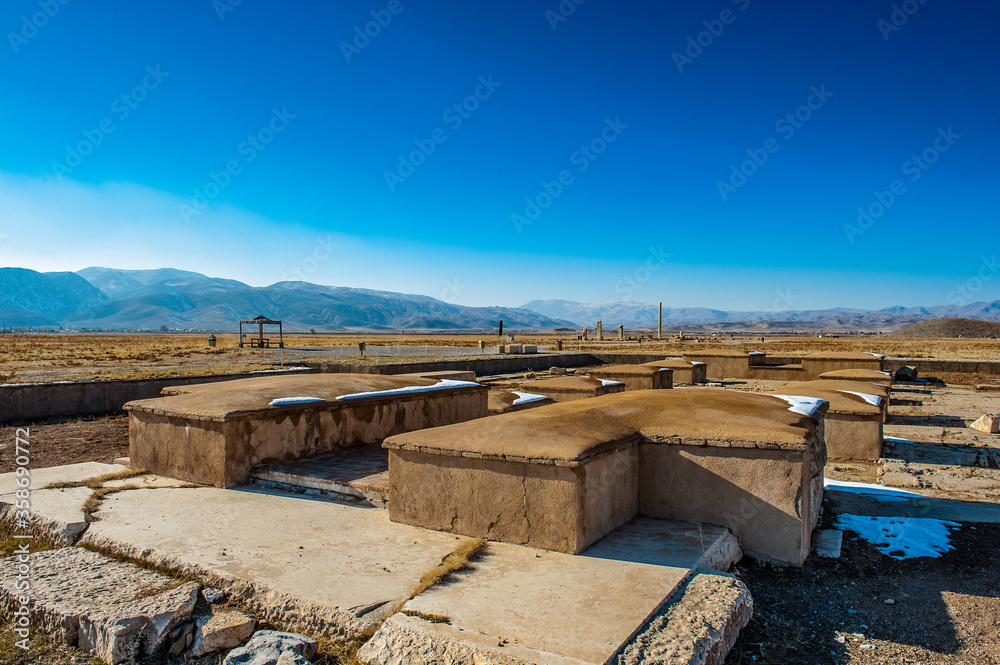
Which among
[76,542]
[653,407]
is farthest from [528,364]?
[76,542]

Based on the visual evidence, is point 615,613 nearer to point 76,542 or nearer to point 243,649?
point 243,649

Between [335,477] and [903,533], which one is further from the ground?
[335,477]

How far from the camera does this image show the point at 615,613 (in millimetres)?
3154

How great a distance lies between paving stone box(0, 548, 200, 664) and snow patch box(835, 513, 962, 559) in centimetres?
535

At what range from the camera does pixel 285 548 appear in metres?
4.17

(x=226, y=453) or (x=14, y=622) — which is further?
(x=226, y=453)

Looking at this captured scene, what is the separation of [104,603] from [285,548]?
1.05 meters

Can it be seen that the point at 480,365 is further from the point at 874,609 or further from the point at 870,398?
the point at 874,609

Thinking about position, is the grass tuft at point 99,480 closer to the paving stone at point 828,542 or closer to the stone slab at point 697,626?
the stone slab at point 697,626

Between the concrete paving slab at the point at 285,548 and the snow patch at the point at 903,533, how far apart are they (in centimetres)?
377

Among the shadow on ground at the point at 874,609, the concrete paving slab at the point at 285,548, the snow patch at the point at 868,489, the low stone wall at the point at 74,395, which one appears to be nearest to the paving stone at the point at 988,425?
the snow patch at the point at 868,489

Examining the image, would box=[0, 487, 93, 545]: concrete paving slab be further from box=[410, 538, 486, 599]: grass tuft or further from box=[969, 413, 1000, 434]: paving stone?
box=[969, 413, 1000, 434]: paving stone

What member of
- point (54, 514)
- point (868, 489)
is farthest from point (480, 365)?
point (54, 514)

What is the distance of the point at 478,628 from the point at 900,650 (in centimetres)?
246
